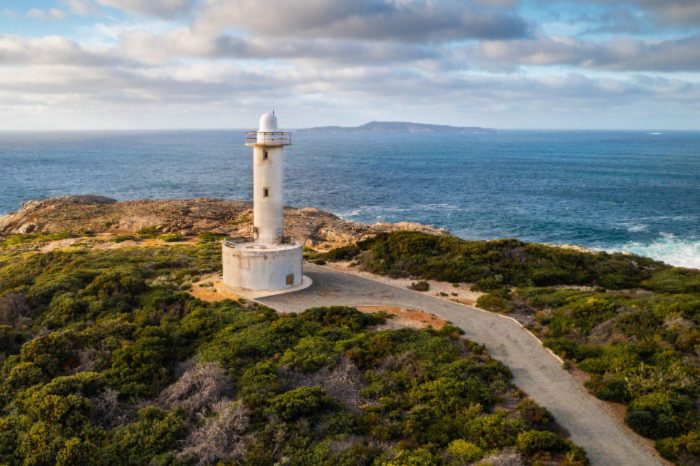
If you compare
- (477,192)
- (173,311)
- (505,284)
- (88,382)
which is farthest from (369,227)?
(477,192)

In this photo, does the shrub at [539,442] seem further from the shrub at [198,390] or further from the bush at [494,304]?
the bush at [494,304]

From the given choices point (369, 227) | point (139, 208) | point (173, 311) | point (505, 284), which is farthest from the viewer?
point (139, 208)

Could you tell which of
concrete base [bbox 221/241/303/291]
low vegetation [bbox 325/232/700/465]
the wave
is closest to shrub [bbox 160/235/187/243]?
low vegetation [bbox 325/232/700/465]

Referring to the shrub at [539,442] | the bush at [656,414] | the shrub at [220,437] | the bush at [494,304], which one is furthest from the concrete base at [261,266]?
the bush at [656,414]

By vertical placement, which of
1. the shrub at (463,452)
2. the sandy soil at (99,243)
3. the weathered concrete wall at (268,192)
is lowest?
the sandy soil at (99,243)

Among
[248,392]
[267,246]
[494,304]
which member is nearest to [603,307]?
[494,304]

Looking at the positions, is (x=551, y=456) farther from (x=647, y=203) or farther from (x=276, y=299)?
(x=647, y=203)

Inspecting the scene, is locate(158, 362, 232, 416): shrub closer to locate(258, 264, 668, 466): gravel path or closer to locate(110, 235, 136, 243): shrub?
locate(258, 264, 668, 466): gravel path
